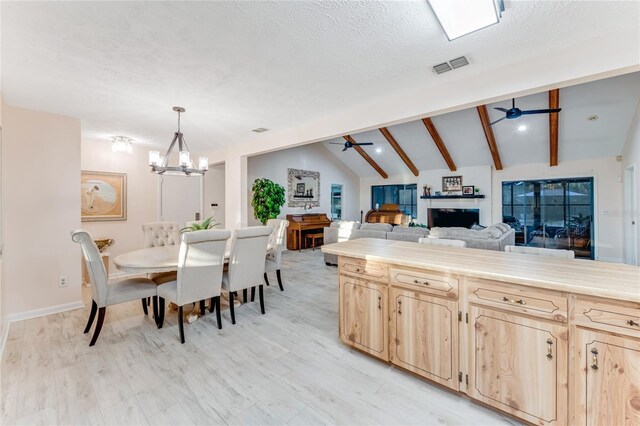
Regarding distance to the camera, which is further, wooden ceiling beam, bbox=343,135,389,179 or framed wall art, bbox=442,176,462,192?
wooden ceiling beam, bbox=343,135,389,179

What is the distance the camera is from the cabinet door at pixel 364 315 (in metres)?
2.13

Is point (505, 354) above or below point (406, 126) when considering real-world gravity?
below

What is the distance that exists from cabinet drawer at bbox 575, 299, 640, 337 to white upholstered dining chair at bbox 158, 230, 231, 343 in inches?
105

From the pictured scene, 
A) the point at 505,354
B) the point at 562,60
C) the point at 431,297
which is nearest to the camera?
the point at 505,354

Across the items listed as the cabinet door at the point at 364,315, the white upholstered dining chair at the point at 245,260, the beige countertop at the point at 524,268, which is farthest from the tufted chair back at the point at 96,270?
the cabinet door at the point at 364,315

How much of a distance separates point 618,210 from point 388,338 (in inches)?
292

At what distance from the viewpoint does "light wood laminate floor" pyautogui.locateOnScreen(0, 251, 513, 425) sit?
5.61ft

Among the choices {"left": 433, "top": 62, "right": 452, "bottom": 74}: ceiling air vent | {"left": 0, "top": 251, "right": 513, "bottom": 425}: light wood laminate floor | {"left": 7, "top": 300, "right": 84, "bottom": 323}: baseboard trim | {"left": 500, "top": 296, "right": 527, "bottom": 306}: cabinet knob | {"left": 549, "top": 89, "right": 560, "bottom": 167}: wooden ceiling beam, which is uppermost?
{"left": 549, "top": 89, "right": 560, "bottom": 167}: wooden ceiling beam

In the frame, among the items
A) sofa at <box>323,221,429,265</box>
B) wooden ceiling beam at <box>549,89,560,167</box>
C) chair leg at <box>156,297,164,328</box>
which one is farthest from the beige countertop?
wooden ceiling beam at <box>549,89,560,167</box>

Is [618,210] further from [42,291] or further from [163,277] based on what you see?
[42,291]

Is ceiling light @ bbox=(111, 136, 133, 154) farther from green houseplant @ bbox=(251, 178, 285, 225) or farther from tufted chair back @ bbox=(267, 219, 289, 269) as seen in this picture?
tufted chair back @ bbox=(267, 219, 289, 269)

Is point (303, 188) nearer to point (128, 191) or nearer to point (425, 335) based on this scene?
point (128, 191)

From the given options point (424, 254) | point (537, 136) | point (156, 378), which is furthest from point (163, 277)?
point (537, 136)

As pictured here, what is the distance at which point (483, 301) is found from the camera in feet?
5.48
